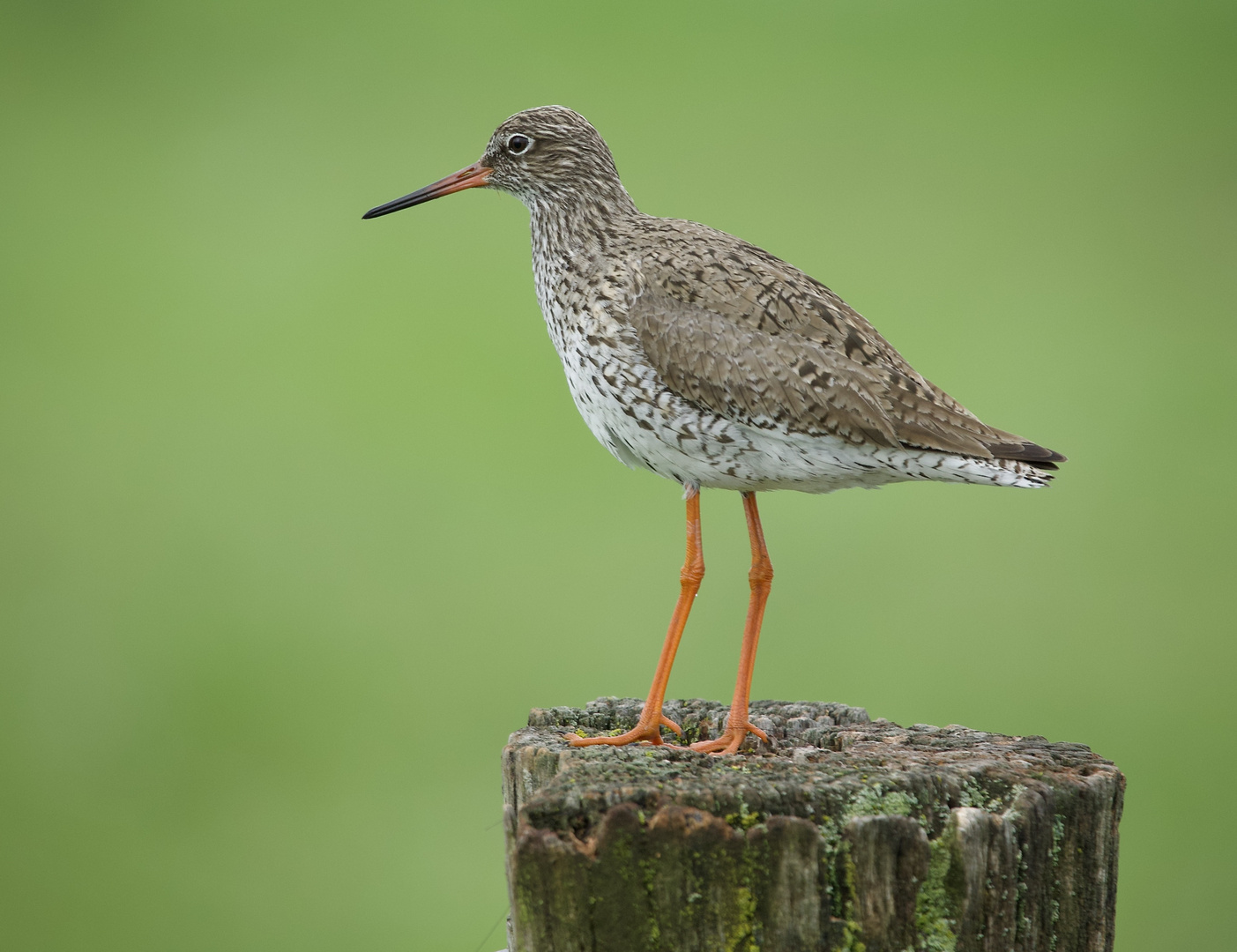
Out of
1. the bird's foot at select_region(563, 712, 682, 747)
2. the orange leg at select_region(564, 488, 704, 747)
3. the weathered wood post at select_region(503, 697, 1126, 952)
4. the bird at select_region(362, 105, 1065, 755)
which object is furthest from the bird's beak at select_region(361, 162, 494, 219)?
the weathered wood post at select_region(503, 697, 1126, 952)

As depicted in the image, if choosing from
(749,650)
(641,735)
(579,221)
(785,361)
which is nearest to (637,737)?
(641,735)

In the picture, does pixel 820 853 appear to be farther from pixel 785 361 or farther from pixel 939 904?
pixel 785 361

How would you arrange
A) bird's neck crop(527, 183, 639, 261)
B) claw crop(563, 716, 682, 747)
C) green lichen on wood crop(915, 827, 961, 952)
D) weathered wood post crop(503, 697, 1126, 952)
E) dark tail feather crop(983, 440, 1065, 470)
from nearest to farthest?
weathered wood post crop(503, 697, 1126, 952) < green lichen on wood crop(915, 827, 961, 952) < claw crop(563, 716, 682, 747) < dark tail feather crop(983, 440, 1065, 470) < bird's neck crop(527, 183, 639, 261)

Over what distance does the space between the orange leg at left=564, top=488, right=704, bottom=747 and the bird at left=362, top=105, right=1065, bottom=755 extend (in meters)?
0.01

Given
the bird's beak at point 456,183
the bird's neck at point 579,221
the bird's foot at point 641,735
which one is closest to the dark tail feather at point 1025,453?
the bird's foot at point 641,735

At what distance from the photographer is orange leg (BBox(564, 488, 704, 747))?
4.88 m

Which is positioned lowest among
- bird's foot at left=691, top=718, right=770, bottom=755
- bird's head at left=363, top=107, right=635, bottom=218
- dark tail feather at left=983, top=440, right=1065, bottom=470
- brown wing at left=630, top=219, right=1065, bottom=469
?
bird's foot at left=691, top=718, right=770, bottom=755

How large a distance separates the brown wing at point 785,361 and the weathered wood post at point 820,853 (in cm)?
144

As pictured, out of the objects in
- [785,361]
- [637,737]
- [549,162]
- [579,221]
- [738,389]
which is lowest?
[637,737]

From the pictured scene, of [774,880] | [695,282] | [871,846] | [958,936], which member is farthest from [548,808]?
[695,282]

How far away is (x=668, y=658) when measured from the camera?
550 centimetres

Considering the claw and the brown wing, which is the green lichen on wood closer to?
the claw

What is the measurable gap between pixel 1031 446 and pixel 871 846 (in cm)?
227

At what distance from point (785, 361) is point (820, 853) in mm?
2376
